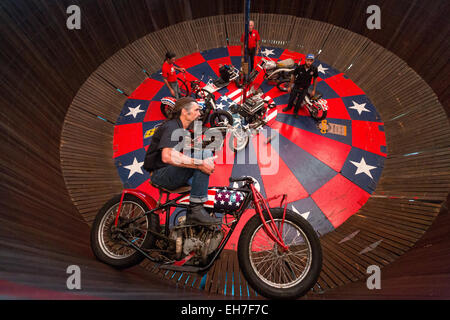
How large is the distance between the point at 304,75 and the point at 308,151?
1.90 meters

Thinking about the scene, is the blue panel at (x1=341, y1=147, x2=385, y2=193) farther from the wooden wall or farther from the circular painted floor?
the wooden wall

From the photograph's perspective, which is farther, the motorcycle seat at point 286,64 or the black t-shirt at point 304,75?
the motorcycle seat at point 286,64

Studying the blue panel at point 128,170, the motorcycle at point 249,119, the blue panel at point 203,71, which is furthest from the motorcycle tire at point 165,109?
the blue panel at point 203,71

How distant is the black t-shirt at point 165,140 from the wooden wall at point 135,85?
5.26ft

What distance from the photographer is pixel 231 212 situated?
8.95 ft

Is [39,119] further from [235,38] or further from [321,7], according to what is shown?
[321,7]

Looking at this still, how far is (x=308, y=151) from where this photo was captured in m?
5.09

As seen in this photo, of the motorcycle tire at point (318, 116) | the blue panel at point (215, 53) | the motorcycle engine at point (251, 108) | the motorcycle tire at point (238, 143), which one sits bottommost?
the motorcycle tire at point (238, 143)

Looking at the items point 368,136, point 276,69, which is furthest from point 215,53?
point 368,136

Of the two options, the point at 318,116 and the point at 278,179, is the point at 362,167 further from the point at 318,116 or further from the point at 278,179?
the point at 278,179

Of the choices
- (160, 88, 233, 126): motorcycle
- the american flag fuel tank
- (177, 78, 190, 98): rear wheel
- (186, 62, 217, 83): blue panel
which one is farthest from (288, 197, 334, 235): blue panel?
(186, 62, 217, 83): blue panel

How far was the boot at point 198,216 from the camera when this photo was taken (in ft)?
8.46

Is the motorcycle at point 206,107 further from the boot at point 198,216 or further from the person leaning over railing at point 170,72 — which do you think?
the boot at point 198,216

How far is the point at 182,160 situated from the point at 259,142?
3.32 m
